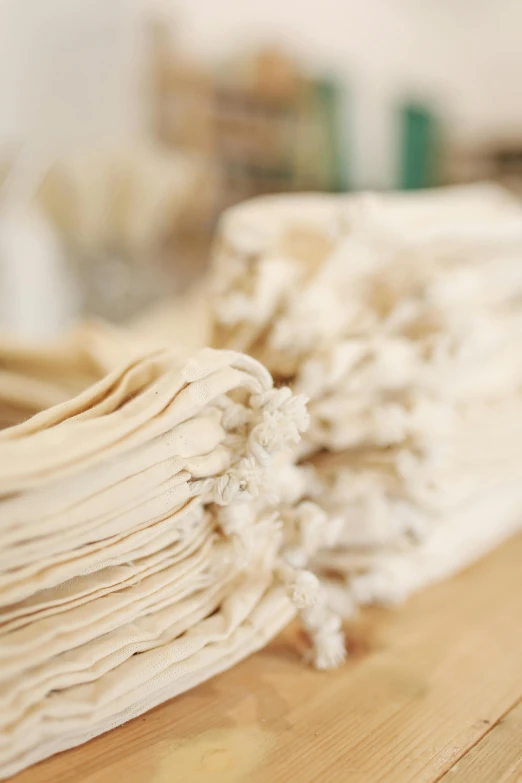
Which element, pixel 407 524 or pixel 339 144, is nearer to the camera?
pixel 407 524

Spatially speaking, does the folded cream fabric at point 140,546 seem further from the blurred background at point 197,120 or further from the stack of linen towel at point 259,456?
the blurred background at point 197,120

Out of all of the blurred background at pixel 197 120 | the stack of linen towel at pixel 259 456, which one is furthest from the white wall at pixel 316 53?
the stack of linen towel at pixel 259 456

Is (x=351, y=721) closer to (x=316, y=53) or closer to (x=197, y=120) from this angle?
(x=197, y=120)

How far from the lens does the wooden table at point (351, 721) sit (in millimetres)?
363

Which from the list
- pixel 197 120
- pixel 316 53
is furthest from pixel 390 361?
pixel 316 53

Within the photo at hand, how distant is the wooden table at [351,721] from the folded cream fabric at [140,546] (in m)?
0.02

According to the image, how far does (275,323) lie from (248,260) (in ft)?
0.36

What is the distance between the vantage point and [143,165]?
1605 millimetres

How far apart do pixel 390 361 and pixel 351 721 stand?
233 millimetres

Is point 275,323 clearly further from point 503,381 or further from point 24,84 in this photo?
point 24,84

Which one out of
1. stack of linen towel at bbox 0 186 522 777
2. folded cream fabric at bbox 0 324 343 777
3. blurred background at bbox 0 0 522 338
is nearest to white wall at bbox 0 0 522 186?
blurred background at bbox 0 0 522 338

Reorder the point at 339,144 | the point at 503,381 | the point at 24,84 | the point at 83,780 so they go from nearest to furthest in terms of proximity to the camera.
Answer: the point at 83,780
the point at 503,381
the point at 24,84
the point at 339,144

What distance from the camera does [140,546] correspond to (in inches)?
15.5

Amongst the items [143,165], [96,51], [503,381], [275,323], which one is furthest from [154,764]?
[96,51]
